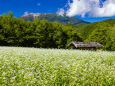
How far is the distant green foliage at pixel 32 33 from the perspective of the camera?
51.2 metres

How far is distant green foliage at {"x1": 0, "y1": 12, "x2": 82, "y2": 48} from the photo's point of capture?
51194 millimetres

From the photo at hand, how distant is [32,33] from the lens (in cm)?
5550

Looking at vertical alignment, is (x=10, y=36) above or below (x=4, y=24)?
below

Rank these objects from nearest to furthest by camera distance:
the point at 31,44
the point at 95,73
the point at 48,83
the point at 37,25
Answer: the point at 48,83 → the point at 95,73 → the point at 31,44 → the point at 37,25

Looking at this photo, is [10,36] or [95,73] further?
[10,36]

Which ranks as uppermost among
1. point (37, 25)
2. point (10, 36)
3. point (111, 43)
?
point (37, 25)

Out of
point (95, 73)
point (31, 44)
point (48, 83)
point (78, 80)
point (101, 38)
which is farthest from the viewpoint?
point (101, 38)

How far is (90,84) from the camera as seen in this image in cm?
753

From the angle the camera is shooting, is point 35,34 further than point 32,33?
Yes

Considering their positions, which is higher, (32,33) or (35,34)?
(32,33)

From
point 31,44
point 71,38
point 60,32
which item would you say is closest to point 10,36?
point 31,44

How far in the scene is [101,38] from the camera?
242 ft

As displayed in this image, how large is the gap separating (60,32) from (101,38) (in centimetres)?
2456

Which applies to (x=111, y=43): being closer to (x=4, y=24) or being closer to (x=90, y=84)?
(x=4, y=24)
